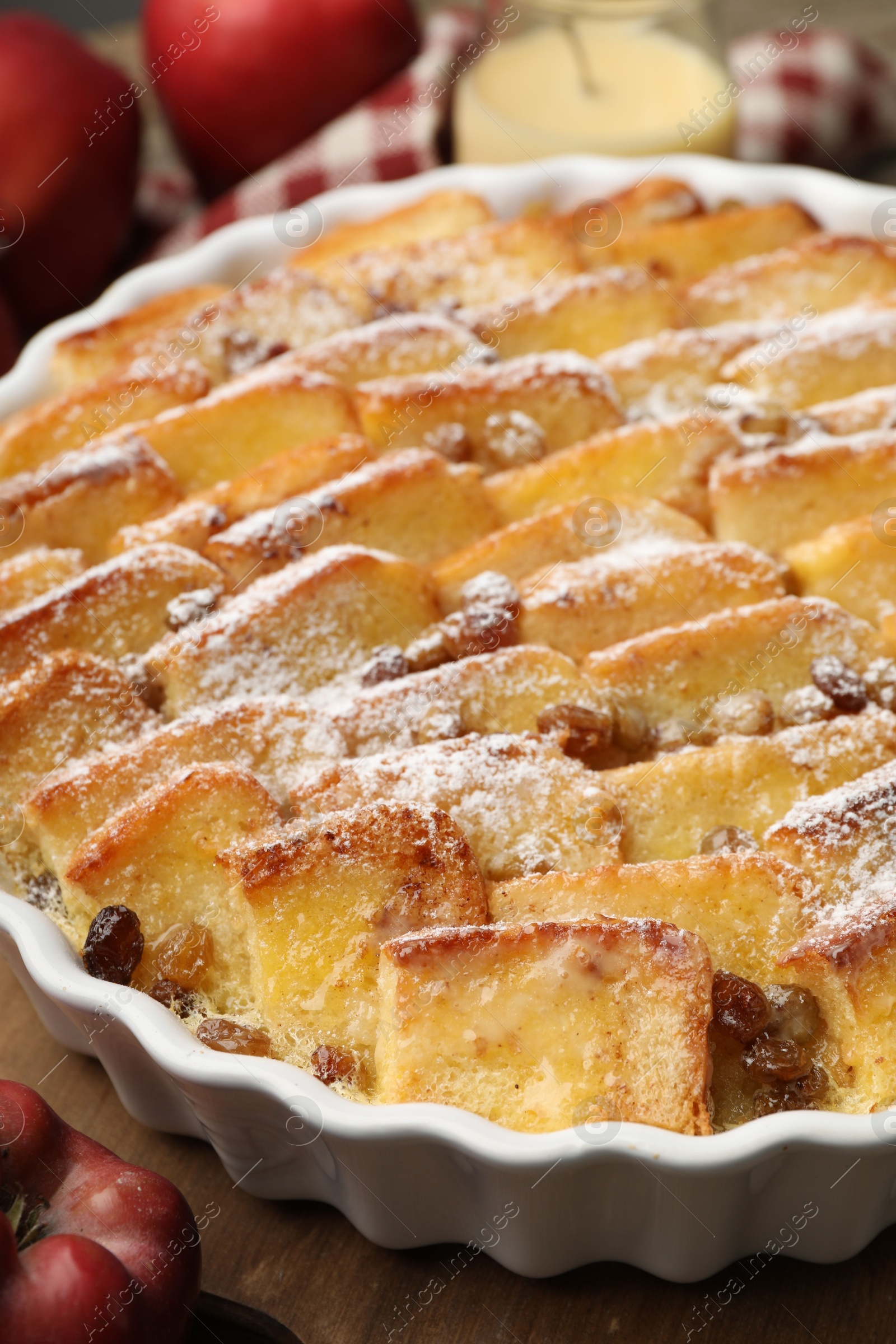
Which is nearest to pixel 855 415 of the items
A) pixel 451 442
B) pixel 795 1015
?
pixel 451 442

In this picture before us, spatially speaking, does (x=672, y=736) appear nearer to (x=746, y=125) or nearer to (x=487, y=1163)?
(x=487, y=1163)

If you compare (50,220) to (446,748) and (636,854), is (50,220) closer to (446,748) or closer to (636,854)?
(446,748)

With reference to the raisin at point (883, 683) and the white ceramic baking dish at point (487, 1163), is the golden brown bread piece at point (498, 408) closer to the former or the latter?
the raisin at point (883, 683)

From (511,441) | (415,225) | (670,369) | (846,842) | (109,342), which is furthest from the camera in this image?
(415,225)

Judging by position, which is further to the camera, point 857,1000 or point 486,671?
point 486,671

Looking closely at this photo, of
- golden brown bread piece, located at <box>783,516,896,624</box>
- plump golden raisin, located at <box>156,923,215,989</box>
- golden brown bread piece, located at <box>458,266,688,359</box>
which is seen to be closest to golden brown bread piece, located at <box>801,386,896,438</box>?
golden brown bread piece, located at <box>783,516,896,624</box>

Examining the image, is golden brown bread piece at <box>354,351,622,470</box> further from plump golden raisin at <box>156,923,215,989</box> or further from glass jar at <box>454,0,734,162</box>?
glass jar at <box>454,0,734,162</box>

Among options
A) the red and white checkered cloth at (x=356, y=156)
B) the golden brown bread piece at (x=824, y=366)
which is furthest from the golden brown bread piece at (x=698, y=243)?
the red and white checkered cloth at (x=356, y=156)
